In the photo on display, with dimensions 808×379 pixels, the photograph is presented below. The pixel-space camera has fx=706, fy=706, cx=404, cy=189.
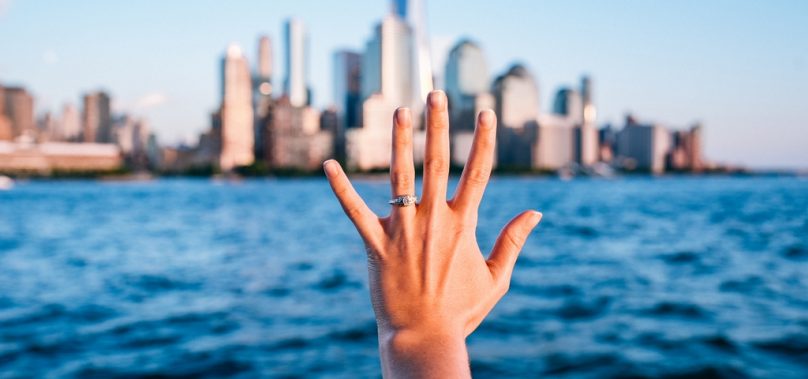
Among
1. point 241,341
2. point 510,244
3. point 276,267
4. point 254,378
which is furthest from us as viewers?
point 276,267

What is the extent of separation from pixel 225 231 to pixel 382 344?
38.8 metres

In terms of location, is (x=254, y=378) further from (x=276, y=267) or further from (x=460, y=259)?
(x=276, y=267)

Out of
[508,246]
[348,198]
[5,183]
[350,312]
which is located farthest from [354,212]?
[5,183]

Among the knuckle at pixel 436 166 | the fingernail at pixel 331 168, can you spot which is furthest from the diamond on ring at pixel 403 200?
the fingernail at pixel 331 168

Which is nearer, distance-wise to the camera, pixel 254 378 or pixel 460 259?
pixel 460 259

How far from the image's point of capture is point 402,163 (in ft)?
8.73

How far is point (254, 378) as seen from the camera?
9828 millimetres

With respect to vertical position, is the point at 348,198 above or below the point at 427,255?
above

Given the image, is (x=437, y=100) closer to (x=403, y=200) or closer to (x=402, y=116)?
(x=402, y=116)

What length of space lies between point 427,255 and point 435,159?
1.20 feet

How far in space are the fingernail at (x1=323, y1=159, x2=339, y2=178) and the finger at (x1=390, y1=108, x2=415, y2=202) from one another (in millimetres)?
211

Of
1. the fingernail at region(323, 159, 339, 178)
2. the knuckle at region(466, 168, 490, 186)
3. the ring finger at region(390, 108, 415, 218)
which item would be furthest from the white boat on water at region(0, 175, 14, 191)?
the knuckle at region(466, 168, 490, 186)

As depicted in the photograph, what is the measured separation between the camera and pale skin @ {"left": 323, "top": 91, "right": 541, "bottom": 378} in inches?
104

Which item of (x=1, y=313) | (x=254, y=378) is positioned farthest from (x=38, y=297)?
(x=254, y=378)
